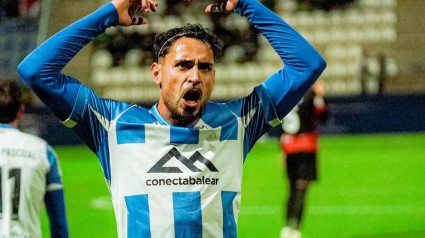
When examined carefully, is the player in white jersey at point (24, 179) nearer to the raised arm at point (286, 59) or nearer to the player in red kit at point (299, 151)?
the raised arm at point (286, 59)

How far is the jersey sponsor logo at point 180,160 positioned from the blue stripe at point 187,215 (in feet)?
0.35

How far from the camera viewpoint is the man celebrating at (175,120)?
2545 millimetres

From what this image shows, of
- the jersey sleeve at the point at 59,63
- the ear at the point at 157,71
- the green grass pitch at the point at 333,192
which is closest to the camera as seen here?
the jersey sleeve at the point at 59,63

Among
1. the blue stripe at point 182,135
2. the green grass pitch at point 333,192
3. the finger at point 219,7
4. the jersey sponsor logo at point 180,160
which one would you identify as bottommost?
the green grass pitch at point 333,192

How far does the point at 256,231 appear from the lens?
816 cm

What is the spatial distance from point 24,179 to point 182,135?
51.3 inches

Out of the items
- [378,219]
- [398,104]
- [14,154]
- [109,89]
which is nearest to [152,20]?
[109,89]

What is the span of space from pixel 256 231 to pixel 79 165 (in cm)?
757

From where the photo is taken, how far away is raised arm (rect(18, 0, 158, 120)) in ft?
8.23

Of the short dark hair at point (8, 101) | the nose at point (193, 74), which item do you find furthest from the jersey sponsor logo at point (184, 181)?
the short dark hair at point (8, 101)

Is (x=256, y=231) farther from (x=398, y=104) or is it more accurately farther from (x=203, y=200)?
(x=398, y=104)

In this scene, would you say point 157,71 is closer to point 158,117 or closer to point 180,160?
point 158,117

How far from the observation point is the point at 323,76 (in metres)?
21.6

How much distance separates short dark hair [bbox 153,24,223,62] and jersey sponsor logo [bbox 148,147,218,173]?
0.45m
